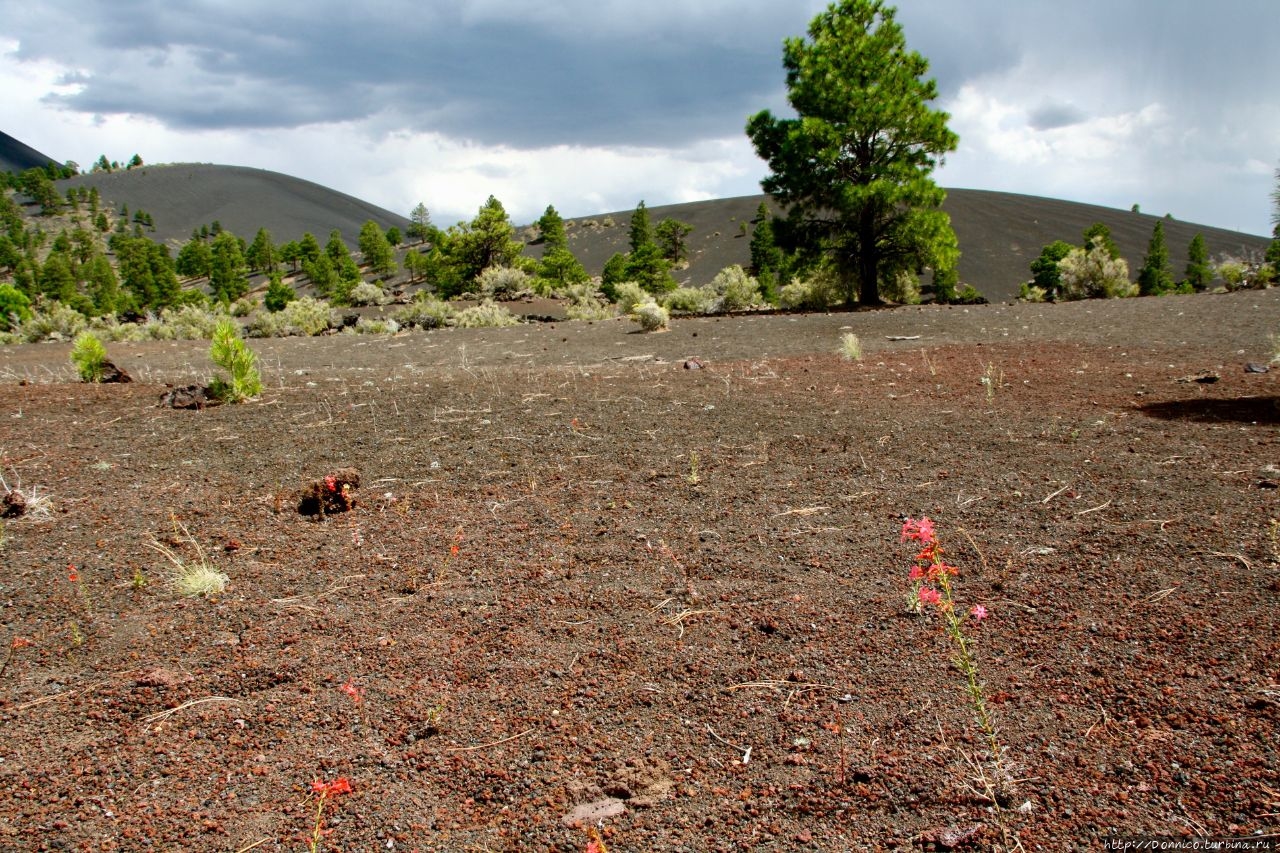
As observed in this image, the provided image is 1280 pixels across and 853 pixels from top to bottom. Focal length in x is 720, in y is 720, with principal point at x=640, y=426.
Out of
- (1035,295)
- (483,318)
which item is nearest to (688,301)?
(483,318)

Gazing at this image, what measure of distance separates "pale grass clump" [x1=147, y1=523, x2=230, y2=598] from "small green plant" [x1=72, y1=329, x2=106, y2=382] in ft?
19.0

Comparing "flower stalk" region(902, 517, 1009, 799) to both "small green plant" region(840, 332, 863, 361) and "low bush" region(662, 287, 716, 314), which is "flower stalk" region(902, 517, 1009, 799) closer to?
"small green plant" region(840, 332, 863, 361)

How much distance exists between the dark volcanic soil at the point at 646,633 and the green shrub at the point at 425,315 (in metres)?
13.7

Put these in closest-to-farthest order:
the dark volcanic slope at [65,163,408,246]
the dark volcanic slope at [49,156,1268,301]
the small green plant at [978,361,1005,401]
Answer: the small green plant at [978,361,1005,401] < the dark volcanic slope at [49,156,1268,301] < the dark volcanic slope at [65,163,408,246]

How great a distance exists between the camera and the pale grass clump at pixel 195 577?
2930 millimetres

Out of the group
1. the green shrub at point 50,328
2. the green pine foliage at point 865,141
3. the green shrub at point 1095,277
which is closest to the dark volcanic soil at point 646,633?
the green pine foliage at point 865,141

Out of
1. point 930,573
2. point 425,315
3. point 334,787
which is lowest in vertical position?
point 334,787

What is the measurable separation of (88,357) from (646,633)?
7.84 m

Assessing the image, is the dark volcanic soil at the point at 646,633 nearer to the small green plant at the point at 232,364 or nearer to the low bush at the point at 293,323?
the small green plant at the point at 232,364

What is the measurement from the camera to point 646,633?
257cm

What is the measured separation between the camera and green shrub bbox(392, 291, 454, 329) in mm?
18906

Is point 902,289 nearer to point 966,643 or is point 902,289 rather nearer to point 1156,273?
point 966,643

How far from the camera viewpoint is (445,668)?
240 cm

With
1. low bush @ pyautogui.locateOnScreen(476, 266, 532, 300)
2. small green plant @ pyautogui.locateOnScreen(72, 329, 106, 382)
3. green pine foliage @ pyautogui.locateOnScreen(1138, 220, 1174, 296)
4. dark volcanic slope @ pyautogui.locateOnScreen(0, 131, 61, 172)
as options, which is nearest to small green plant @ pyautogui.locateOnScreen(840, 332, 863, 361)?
small green plant @ pyautogui.locateOnScreen(72, 329, 106, 382)
